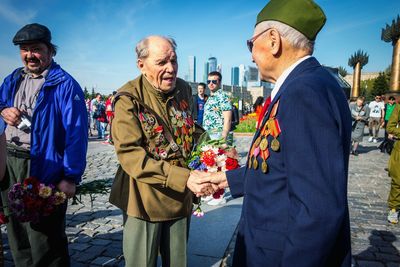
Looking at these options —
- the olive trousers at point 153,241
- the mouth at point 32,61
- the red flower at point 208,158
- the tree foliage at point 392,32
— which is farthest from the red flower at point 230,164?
the tree foliage at point 392,32

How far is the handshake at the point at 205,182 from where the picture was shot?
6.61ft

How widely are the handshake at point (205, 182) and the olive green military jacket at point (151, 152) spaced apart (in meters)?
0.06

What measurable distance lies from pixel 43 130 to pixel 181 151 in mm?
1260

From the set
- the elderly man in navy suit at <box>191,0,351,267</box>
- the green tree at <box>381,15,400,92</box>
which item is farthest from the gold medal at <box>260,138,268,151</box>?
the green tree at <box>381,15,400,92</box>

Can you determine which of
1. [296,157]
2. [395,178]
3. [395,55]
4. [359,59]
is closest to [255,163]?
[296,157]

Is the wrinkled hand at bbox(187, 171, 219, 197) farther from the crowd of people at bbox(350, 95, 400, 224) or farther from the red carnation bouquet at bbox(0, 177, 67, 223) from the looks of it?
the crowd of people at bbox(350, 95, 400, 224)

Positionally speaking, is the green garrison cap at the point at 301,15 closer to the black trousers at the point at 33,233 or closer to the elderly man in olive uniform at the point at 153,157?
the elderly man in olive uniform at the point at 153,157

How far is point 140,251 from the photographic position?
211 cm

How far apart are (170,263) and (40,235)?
3.87 ft

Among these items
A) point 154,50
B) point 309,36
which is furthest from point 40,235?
point 309,36

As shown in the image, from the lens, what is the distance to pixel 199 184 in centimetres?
201

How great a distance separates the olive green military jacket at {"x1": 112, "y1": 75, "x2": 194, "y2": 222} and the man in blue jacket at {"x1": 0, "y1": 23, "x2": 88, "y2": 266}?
721 mm

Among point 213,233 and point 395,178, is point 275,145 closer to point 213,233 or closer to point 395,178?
point 213,233

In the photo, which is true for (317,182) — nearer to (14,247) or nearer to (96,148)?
(14,247)
